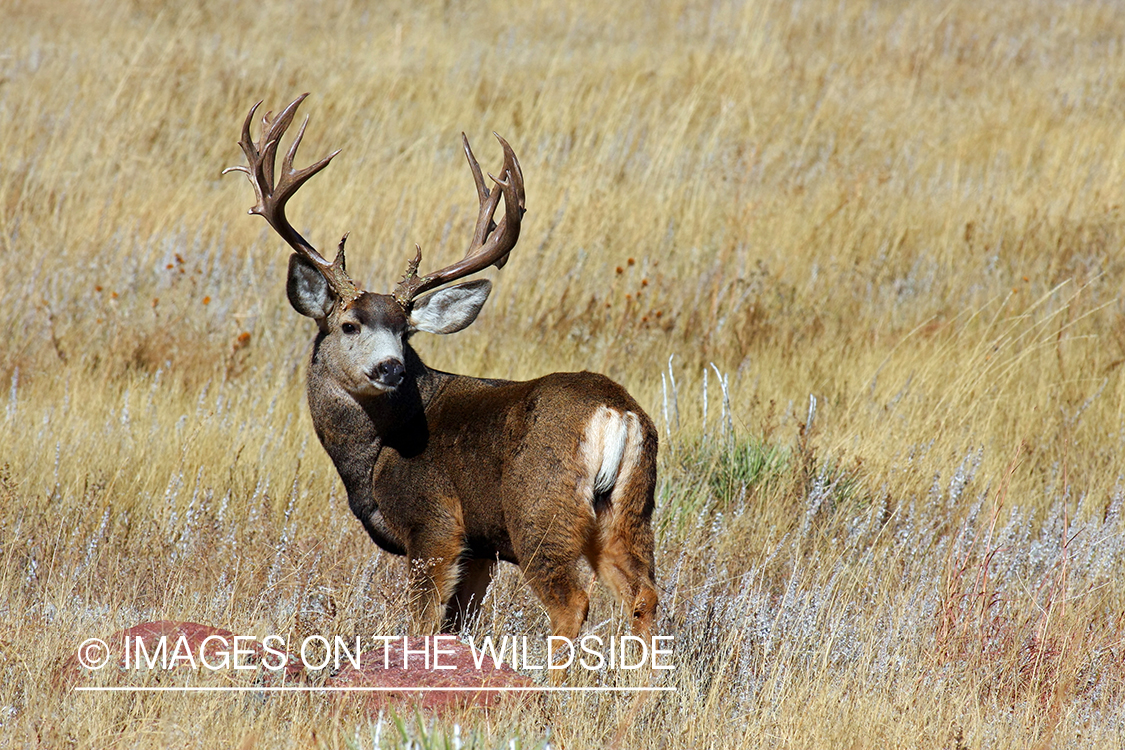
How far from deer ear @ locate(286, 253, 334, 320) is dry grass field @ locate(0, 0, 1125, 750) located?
0.90 m

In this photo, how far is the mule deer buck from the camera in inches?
150

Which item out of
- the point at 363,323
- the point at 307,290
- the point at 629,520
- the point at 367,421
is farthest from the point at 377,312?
the point at 629,520

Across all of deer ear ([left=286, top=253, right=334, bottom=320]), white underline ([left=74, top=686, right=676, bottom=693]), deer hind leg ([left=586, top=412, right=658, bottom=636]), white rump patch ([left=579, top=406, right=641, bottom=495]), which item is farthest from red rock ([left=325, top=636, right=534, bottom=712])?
deer ear ([left=286, top=253, right=334, bottom=320])

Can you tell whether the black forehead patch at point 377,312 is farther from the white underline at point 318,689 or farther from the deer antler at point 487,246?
the white underline at point 318,689

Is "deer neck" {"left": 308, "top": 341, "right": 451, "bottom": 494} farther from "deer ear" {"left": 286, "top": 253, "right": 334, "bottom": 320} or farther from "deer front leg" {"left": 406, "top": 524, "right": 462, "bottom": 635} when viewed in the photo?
"deer front leg" {"left": 406, "top": 524, "right": 462, "bottom": 635}

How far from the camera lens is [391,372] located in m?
4.31

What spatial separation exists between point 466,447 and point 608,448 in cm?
63

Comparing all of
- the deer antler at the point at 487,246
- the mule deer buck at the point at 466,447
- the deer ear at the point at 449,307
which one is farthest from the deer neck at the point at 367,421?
the deer antler at the point at 487,246

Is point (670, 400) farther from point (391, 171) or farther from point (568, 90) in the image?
point (568, 90)

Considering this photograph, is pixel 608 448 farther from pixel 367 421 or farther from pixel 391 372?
pixel 367 421

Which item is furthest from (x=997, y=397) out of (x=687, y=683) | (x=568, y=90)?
(x=568, y=90)

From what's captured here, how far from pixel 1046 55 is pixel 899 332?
772 cm

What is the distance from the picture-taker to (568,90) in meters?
11.1

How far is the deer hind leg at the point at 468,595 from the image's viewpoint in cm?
439
